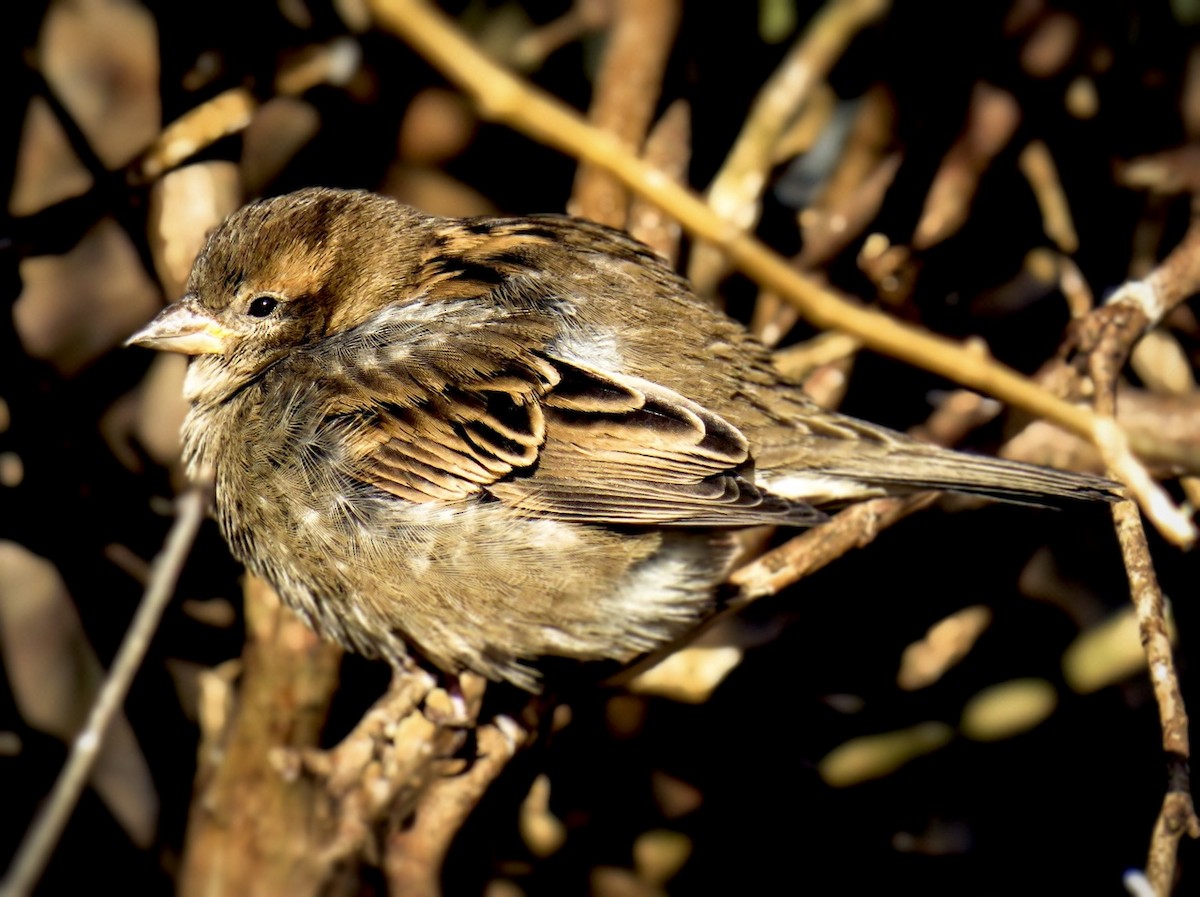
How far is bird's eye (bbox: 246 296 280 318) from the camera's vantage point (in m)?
3.11

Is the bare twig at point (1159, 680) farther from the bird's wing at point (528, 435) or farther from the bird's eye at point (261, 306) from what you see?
the bird's eye at point (261, 306)

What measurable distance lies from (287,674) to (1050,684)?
2.17 metres

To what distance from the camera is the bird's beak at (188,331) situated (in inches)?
121

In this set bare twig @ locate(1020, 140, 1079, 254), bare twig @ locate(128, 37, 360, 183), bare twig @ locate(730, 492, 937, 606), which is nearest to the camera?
bare twig @ locate(730, 492, 937, 606)

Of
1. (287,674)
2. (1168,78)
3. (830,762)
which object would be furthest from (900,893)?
(1168,78)

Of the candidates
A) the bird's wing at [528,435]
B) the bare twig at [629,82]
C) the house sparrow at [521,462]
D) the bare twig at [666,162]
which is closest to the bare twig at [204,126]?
the house sparrow at [521,462]

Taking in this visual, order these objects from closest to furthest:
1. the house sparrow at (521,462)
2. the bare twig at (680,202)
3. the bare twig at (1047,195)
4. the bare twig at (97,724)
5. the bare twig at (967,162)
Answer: the bare twig at (97,724) → the bare twig at (680,202) → the house sparrow at (521,462) → the bare twig at (967,162) → the bare twig at (1047,195)

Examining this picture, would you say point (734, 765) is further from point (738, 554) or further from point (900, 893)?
point (738, 554)

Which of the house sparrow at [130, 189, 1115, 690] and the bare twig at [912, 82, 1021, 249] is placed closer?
the house sparrow at [130, 189, 1115, 690]

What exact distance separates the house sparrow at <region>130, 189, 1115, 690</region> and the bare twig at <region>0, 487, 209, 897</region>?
51.6 inches

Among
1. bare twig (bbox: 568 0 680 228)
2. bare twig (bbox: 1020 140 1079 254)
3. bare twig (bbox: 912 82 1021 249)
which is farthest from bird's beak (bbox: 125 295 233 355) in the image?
bare twig (bbox: 1020 140 1079 254)

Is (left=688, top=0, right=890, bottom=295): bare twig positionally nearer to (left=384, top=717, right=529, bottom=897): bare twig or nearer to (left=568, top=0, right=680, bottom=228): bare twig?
(left=568, top=0, right=680, bottom=228): bare twig

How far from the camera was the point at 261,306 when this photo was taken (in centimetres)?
312

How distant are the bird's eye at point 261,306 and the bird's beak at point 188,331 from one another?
69 mm
